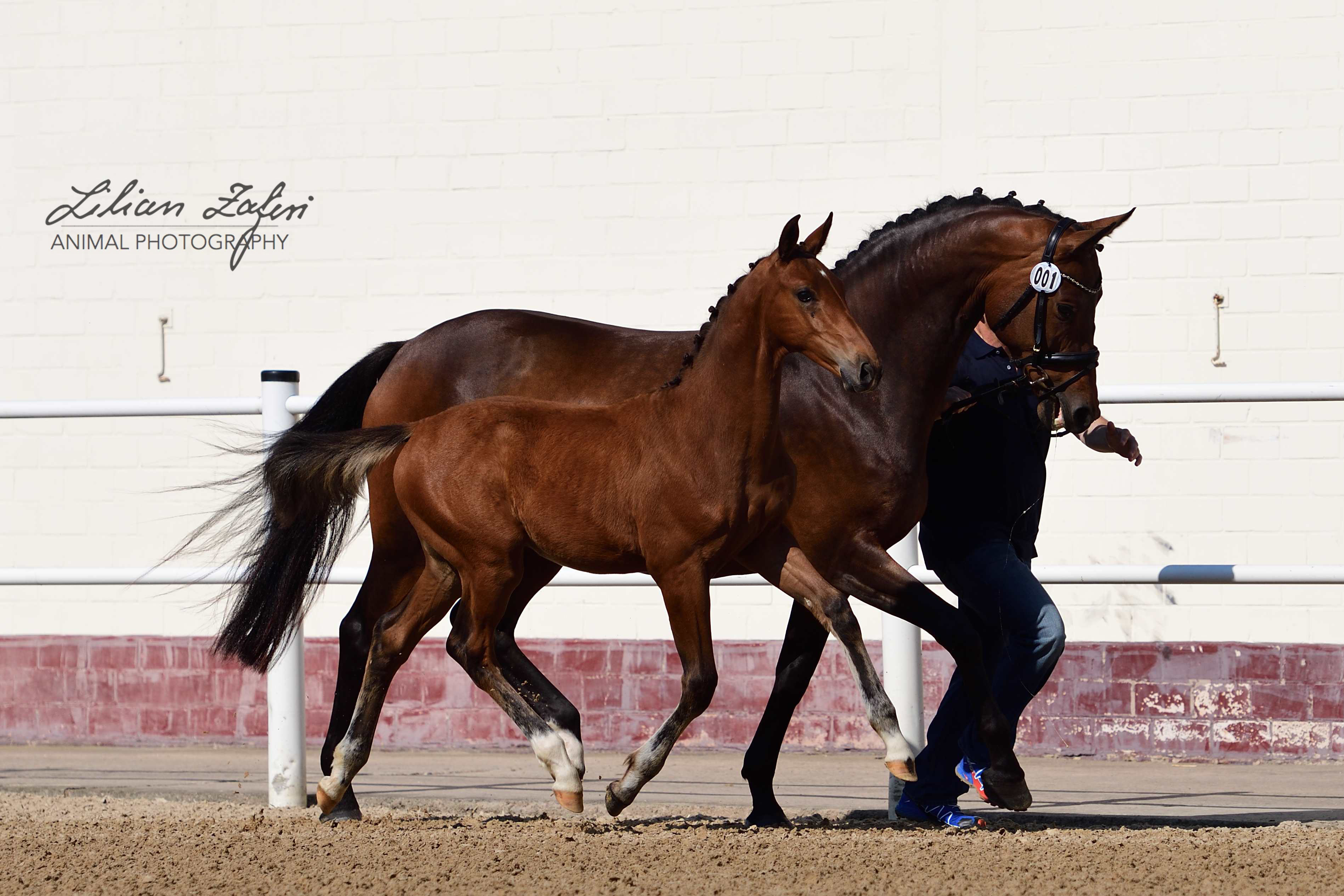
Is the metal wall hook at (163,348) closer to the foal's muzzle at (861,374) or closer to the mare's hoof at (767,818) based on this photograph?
the mare's hoof at (767,818)

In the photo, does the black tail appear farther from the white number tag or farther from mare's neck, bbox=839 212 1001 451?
the white number tag

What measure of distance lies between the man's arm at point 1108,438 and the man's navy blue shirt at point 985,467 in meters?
0.15

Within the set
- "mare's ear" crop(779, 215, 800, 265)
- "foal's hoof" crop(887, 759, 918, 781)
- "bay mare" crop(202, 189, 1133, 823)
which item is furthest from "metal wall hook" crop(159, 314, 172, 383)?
"foal's hoof" crop(887, 759, 918, 781)

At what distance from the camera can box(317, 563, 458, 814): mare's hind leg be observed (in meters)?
A: 4.98

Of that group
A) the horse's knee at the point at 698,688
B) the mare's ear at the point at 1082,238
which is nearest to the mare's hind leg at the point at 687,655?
the horse's knee at the point at 698,688

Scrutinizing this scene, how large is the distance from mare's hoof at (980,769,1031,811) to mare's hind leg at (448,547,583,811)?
1.29 meters

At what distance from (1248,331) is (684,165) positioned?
3112mm

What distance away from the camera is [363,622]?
5676 millimetres

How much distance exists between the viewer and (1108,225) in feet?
16.4

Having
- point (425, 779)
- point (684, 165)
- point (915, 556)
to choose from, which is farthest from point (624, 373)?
point (684, 165)

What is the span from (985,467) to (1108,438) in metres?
0.41

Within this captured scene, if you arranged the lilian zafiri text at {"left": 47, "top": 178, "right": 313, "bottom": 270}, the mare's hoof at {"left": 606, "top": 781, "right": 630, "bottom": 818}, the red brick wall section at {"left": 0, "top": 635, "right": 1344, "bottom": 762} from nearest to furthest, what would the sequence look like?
the mare's hoof at {"left": 606, "top": 781, "right": 630, "bottom": 818} → the red brick wall section at {"left": 0, "top": 635, "right": 1344, "bottom": 762} → the lilian zafiri text at {"left": 47, "top": 178, "right": 313, "bottom": 270}

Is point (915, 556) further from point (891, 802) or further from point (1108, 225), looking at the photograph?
point (1108, 225)

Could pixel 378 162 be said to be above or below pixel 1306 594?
above
